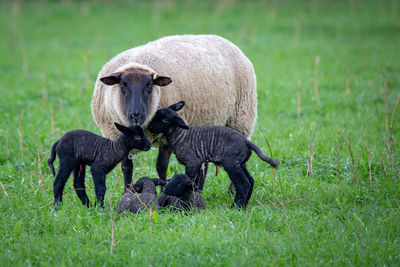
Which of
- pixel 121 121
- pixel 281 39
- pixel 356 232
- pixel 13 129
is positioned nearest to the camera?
pixel 356 232

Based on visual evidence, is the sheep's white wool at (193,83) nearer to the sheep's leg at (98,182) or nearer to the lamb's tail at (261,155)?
the sheep's leg at (98,182)

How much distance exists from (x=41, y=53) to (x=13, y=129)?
857cm

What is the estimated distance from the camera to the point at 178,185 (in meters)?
4.89

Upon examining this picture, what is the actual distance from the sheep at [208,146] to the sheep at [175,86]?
257mm

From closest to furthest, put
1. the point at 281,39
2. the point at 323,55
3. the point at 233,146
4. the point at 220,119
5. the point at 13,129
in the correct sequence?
1. the point at 233,146
2. the point at 220,119
3. the point at 13,129
4. the point at 323,55
5. the point at 281,39

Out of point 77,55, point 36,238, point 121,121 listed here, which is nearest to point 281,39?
point 77,55

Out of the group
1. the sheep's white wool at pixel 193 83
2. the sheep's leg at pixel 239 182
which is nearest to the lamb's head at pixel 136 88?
the sheep's white wool at pixel 193 83

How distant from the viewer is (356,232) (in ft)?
14.0

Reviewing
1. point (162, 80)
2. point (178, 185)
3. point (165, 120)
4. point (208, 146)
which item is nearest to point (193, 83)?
point (162, 80)

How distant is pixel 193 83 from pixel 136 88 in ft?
3.45

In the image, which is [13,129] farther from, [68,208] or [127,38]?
[127,38]

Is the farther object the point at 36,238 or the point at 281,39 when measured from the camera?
the point at 281,39

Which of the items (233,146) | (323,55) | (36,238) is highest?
(323,55)

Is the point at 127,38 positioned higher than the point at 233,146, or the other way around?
the point at 127,38
